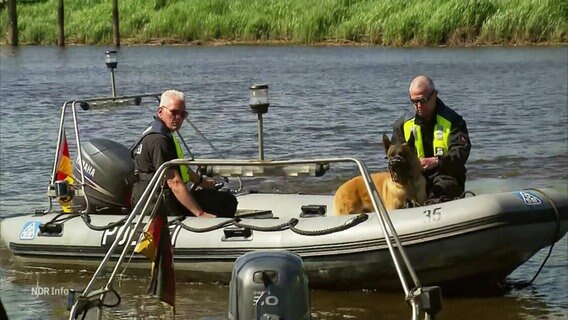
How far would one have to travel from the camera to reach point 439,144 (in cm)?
821

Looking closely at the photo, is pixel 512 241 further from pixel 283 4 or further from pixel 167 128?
pixel 283 4

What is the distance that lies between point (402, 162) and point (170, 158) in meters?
1.46

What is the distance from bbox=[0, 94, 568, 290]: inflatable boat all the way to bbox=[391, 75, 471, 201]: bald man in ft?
1.29

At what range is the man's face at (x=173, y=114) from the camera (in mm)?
8070

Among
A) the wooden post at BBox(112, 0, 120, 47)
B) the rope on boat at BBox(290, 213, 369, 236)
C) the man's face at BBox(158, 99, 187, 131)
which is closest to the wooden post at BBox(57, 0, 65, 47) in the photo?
the wooden post at BBox(112, 0, 120, 47)

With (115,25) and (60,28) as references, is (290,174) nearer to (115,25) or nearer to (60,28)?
(115,25)

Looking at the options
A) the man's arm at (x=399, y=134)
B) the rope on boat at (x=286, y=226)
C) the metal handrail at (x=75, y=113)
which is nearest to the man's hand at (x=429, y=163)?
the man's arm at (x=399, y=134)

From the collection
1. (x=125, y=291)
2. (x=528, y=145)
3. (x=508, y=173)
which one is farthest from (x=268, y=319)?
(x=528, y=145)

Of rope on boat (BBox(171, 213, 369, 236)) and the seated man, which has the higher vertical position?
the seated man

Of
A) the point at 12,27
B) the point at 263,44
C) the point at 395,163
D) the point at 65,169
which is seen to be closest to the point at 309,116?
the point at 65,169

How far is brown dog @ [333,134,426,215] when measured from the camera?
7.84 meters

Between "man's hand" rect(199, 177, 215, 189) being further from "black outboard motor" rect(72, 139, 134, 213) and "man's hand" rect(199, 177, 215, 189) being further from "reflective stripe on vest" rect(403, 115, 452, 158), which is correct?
"reflective stripe on vest" rect(403, 115, 452, 158)

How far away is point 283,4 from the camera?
34.8 metres

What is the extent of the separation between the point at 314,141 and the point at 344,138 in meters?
0.46
